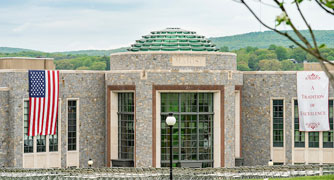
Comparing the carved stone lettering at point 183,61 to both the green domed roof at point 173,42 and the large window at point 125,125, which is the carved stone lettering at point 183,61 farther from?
the large window at point 125,125

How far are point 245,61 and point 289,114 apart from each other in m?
140

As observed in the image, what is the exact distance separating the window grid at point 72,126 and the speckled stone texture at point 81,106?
0.31 meters

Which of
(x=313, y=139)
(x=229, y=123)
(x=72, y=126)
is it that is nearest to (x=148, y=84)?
(x=229, y=123)

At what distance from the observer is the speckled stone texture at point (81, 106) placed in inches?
1452

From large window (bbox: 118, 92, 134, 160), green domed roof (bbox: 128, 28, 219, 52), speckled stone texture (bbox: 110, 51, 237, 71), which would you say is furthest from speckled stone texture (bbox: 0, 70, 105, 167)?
green domed roof (bbox: 128, 28, 219, 52)

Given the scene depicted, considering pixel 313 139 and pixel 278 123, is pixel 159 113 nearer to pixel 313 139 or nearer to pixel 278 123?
pixel 278 123

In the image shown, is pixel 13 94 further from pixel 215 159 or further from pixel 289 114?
pixel 289 114

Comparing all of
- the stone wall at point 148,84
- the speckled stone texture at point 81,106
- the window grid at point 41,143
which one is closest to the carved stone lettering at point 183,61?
the stone wall at point 148,84

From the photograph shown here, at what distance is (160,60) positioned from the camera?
125 feet

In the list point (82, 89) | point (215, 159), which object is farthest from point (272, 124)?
point (82, 89)

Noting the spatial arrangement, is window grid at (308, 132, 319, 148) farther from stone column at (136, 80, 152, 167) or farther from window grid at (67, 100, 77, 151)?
window grid at (67, 100, 77, 151)

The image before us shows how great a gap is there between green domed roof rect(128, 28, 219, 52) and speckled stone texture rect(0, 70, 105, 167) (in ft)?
10.8

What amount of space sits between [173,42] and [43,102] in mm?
8688

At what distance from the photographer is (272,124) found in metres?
41.6
